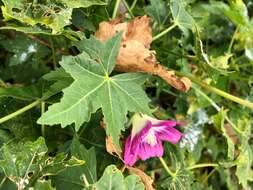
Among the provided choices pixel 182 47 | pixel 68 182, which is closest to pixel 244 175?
pixel 182 47

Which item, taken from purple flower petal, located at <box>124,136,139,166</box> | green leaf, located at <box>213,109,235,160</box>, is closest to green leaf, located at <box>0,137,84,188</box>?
purple flower petal, located at <box>124,136,139,166</box>

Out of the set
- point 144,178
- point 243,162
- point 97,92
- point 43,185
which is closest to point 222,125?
point 243,162

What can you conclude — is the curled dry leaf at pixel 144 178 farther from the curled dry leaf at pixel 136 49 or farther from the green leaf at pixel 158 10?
the green leaf at pixel 158 10

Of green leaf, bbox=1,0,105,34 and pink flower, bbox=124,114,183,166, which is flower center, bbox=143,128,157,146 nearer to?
pink flower, bbox=124,114,183,166

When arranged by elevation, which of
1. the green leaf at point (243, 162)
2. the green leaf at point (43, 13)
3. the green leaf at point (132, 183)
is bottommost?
the green leaf at point (243, 162)

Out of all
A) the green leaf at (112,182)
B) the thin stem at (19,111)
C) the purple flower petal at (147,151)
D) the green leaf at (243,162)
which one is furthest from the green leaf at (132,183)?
the green leaf at (243,162)
